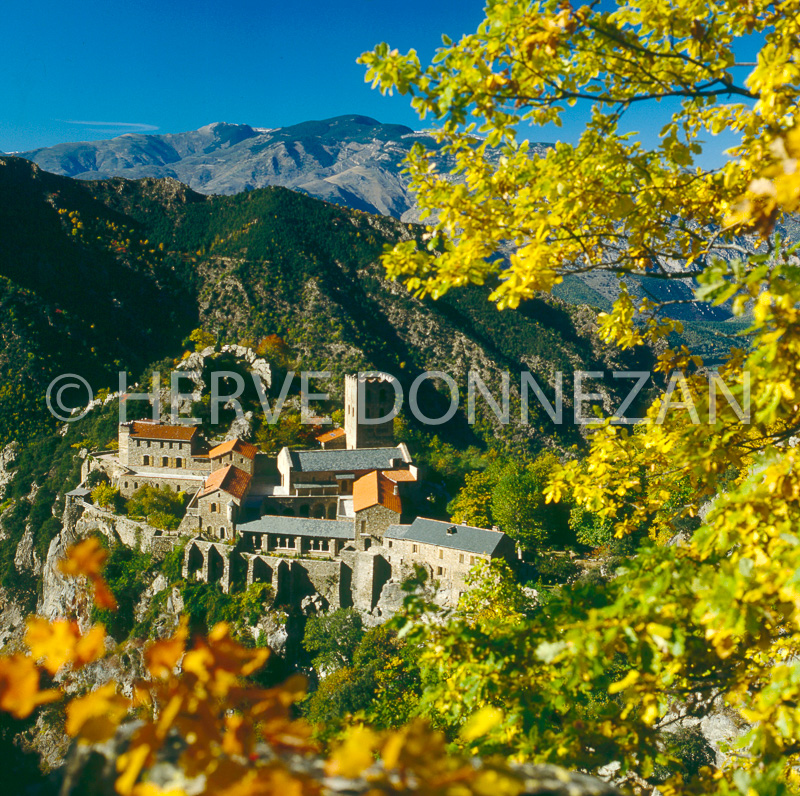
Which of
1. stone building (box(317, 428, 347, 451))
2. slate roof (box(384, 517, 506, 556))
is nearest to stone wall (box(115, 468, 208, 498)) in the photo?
stone building (box(317, 428, 347, 451))

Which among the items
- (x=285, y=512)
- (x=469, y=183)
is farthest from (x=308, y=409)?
(x=469, y=183)

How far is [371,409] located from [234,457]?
9320 mm

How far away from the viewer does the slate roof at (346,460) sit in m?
29.2

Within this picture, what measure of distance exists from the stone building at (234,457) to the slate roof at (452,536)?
10.0 metres

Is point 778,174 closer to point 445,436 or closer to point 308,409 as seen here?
point 308,409

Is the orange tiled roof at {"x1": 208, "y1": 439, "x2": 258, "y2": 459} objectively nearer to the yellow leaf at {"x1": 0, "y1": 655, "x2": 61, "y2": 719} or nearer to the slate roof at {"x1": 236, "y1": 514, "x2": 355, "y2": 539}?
the slate roof at {"x1": 236, "y1": 514, "x2": 355, "y2": 539}

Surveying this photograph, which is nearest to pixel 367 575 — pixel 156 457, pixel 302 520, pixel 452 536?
pixel 302 520

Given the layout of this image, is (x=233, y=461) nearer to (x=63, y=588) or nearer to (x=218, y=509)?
(x=218, y=509)

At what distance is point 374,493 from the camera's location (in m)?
25.9

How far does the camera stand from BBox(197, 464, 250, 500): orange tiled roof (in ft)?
85.4

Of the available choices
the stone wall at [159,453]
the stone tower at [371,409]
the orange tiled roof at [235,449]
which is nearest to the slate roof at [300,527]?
the orange tiled roof at [235,449]

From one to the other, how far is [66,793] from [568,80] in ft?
20.9

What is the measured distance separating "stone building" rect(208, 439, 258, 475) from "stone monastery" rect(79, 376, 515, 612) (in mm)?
66

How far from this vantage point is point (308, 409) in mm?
41438
